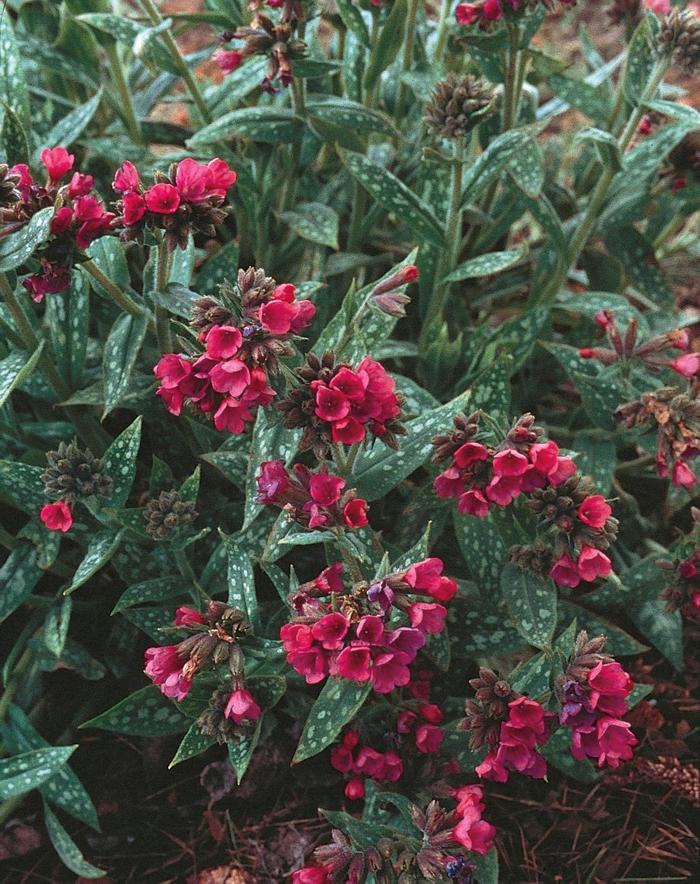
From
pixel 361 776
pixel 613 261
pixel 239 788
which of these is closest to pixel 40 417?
pixel 239 788

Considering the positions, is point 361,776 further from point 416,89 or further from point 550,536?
point 416,89

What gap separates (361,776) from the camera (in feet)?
6.66

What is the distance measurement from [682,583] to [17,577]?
1511 millimetres

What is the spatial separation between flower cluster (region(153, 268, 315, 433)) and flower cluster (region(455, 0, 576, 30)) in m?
1.01

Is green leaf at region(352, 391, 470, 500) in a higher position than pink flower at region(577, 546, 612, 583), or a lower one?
higher

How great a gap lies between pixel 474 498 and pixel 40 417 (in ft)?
4.20

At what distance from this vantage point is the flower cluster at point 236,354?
1.55 meters

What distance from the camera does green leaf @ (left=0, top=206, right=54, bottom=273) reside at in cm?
164

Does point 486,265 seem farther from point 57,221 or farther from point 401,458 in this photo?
point 57,221

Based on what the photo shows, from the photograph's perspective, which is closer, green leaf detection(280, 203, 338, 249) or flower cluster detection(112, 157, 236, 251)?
flower cluster detection(112, 157, 236, 251)

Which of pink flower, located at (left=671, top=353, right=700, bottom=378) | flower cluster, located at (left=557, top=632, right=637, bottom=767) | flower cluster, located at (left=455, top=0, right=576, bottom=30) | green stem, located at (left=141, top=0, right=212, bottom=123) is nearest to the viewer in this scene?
flower cluster, located at (left=557, top=632, right=637, bottom=767)

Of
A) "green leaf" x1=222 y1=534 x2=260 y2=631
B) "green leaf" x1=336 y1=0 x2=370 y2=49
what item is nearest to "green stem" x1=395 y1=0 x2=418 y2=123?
"green leaf" x1=336 y1=0 x2=370 y2=49

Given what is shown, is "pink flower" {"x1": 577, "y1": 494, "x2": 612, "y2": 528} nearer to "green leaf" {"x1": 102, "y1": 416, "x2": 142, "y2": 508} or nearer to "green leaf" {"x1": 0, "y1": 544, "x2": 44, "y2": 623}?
"green leaf" {"x1": 102, "y1": 416, "x2": 142, "y2": 508}

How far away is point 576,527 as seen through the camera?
180 cm
